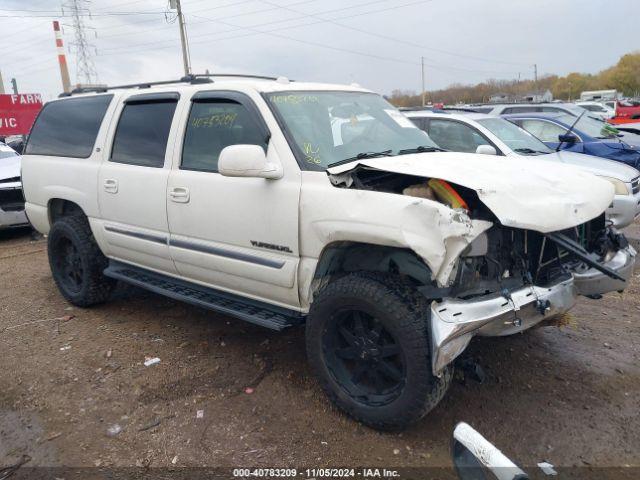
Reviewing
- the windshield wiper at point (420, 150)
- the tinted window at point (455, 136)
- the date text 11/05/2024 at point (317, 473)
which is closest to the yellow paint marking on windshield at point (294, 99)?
the windshield wiper at point (420, 150)

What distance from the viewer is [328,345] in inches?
123

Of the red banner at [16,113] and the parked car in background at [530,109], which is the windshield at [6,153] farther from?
the parked car in background at [530,109]

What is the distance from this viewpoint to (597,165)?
7.12 m

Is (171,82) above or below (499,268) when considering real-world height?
above

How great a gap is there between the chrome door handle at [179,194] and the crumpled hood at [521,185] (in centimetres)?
123

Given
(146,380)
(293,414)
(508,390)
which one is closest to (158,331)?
(146,380)

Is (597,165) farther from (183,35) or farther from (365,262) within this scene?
(183,35)

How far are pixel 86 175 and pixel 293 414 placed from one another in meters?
2.87

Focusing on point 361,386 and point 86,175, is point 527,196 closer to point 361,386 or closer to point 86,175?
point 361,386

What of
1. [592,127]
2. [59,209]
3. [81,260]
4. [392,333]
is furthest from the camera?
[592,127]

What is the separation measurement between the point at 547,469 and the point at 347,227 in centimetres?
159

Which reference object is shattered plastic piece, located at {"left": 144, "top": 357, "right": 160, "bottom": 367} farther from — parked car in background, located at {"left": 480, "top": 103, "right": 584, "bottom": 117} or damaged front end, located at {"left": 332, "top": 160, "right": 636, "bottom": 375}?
parked car in background, located at {"left": 480, "top": 103, "right": 584, "bottom": 117}

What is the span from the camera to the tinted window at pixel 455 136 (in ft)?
23.5

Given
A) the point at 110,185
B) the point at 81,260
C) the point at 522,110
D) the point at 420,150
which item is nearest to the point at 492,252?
the point at 420,150
